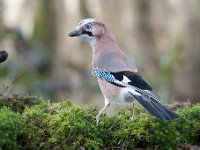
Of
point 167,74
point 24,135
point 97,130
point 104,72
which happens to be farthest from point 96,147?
point 167,74

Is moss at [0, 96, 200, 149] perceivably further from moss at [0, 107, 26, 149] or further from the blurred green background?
the blurred green background

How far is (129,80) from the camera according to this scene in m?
6.10

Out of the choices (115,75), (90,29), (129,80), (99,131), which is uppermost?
(90,29)

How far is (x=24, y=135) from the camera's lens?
16.8 feet

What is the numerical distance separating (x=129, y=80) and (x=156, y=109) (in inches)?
26.4

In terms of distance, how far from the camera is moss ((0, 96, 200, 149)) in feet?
16.8

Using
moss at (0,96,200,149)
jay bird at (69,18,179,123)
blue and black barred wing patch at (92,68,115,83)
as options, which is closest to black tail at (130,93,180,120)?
jay bird at (69,18,179,123)

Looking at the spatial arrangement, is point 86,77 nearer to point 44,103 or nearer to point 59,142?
point 44,103

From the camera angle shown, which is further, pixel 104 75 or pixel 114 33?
pixel 114 33

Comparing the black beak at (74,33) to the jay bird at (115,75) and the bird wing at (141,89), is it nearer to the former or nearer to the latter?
the jay bird at (115,75)

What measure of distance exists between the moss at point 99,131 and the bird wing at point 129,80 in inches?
11.0

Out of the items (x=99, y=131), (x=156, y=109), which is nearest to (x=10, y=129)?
(x=99, y=131)

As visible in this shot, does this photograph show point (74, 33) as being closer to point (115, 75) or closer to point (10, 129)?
point (115, 75)

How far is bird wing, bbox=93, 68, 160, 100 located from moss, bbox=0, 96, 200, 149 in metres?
0.28
